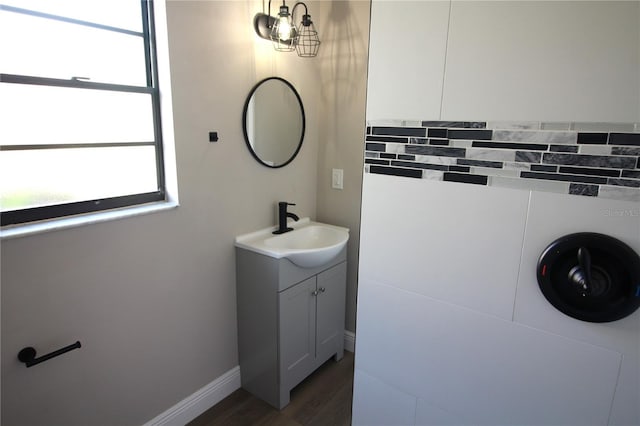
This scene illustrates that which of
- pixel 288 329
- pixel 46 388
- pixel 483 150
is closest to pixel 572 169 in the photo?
pixel 483 150

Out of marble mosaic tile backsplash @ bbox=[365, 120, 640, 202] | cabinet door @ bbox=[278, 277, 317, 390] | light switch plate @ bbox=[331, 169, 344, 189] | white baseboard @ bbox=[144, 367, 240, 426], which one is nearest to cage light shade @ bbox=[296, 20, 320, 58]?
light switch plate @ bbox=[331, 169, 344, 189]

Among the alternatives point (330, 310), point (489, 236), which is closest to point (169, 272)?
point (330, 310)

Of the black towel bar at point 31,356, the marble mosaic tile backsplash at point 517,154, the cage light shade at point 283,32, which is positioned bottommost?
the black towel bar at point 31,356

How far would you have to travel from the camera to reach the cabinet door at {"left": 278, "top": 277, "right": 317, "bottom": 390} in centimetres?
206

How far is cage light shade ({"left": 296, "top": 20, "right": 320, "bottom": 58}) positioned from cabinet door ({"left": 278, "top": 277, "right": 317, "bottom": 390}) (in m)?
1.44

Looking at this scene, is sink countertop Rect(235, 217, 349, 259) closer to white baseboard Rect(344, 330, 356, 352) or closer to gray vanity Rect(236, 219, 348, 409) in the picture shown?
gray vanity Rect(236, 219, 348, 409)

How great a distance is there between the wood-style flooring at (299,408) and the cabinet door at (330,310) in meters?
0.18

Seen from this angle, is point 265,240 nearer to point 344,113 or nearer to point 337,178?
point 337,178

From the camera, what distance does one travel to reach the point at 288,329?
6.88ft

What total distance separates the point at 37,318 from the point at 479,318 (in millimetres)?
1556

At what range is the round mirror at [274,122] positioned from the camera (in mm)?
2137

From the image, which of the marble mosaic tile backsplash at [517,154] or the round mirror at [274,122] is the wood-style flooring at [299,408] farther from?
the marble mosaic tile backsplash at [517,154]

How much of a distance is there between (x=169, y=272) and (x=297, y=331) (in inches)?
31.4

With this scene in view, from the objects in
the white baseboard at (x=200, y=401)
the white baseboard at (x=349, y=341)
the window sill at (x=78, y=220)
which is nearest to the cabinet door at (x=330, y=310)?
the white baseboard at (x=349, y=341)
